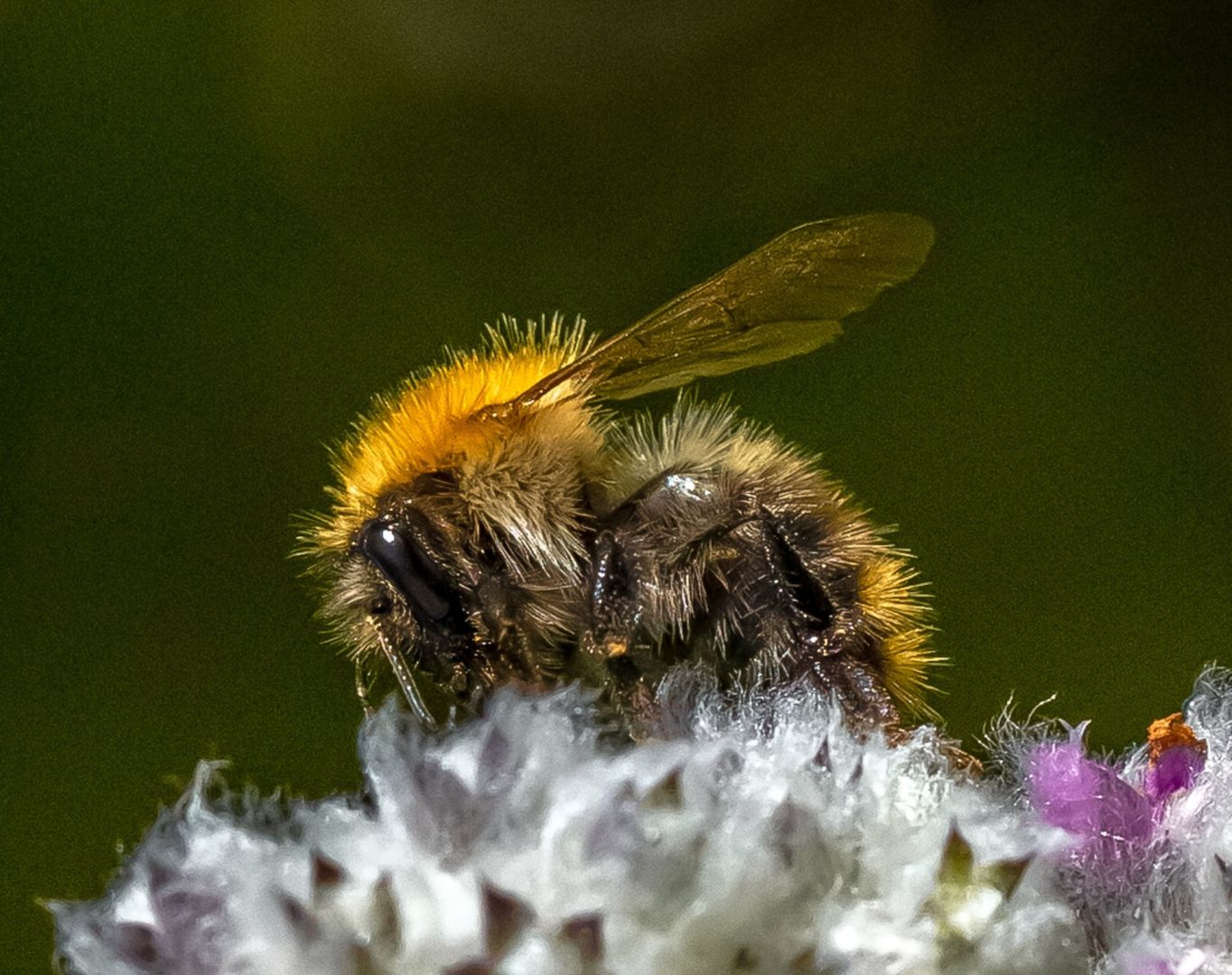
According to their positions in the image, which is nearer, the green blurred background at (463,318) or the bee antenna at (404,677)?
the bee antenna at (404,677)

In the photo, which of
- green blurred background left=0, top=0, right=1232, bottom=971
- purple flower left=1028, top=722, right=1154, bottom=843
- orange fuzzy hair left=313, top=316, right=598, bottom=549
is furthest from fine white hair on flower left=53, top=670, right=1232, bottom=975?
green blurred background left=0, top=0, right=1232, bottom=971

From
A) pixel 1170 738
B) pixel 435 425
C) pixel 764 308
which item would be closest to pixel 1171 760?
pixel 1170 738

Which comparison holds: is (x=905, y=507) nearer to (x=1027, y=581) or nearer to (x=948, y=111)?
(x=1027, y=581)

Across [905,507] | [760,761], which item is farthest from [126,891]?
[905,507]

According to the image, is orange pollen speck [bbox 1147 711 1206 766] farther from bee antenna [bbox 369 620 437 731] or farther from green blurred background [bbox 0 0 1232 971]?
green blurred background [bbox 0 0 1232 971]

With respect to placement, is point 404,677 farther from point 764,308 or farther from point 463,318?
point 463,318

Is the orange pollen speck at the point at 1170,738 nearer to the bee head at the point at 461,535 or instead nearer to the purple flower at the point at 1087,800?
the purple flower at the point at 1087,800

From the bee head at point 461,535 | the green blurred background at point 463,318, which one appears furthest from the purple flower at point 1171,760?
the green blurred background at point 463,318
